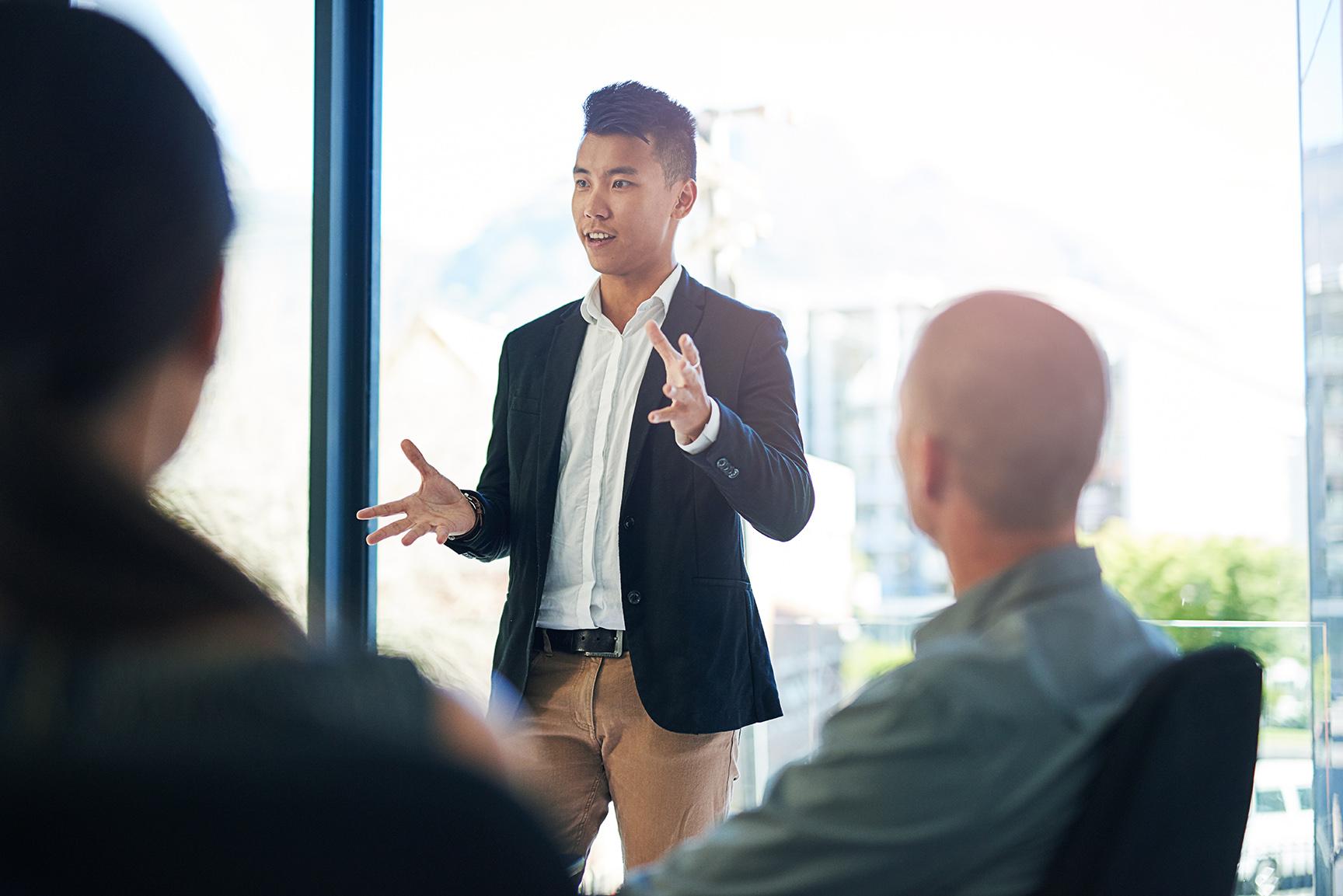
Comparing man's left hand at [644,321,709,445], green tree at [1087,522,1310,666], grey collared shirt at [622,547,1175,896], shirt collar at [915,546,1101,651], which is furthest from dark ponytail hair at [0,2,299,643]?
green tree at [1087,522,1310,666]

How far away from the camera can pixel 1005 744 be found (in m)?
0.84

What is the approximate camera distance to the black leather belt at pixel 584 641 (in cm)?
191

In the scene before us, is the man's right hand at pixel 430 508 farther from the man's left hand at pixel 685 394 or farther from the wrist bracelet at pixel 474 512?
the man's left hand at pixel 685 394

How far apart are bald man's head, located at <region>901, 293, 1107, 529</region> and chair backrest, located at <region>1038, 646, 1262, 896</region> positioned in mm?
210

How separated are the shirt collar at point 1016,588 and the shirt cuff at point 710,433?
76 cm

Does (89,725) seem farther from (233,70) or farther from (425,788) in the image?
(233,70)

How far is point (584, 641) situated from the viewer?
193cm

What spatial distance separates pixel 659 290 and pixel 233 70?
1604mm

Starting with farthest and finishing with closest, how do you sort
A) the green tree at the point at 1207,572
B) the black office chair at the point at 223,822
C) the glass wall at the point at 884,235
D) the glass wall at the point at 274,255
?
the green tree at the point at 1207,572
the glass wall at the point at 884,235
the glass wall at the point at 274,255
the black office chair at the point at 223,822

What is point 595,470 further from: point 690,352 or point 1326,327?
point 1326,327

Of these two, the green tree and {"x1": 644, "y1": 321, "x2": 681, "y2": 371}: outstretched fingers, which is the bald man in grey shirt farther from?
the green tree

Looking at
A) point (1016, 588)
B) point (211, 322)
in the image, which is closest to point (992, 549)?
point (1016, 588)

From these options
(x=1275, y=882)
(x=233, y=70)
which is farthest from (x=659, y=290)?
(x=1275, y=882)

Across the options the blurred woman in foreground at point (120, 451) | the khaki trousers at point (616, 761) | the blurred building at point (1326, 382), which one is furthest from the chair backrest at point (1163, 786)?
the blurred building at point (1326, 382)
